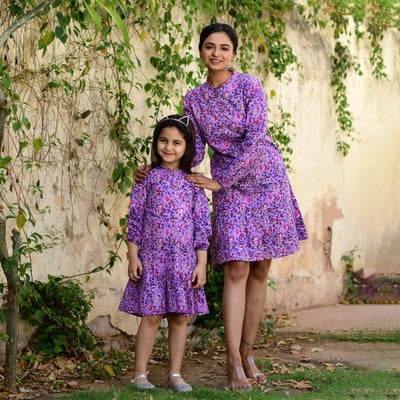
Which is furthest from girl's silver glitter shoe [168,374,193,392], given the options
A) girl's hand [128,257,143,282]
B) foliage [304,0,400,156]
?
foliage [304,0,400,156]

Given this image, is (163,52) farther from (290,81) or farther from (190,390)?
(190,390)

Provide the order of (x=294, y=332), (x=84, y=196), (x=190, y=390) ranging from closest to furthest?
(x=190, y=390) < (x=84, y=196) < (x=294, y=332)

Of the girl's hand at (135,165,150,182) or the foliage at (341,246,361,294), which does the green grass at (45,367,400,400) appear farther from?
the foliage at (341,246,361,294)

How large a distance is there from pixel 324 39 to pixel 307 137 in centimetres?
120

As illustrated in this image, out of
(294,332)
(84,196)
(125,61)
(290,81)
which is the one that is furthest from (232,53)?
(290,81)

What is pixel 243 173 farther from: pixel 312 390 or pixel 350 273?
pixel 350 273

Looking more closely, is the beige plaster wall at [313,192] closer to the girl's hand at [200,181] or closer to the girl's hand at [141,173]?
the girl's hand at [141,173]

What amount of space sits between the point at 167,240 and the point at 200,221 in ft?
0.68

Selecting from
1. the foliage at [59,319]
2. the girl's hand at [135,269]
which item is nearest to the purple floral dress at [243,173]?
the girl's hand at [135,269]

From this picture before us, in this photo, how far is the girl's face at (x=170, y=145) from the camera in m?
3.23

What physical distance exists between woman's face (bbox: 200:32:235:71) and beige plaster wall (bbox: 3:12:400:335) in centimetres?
108

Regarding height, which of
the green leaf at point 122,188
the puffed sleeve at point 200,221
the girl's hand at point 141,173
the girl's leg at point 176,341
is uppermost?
the girl's hand at point 141,173

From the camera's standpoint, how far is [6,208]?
11.8 ft

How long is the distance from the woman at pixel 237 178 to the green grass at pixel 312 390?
0.65 feet
